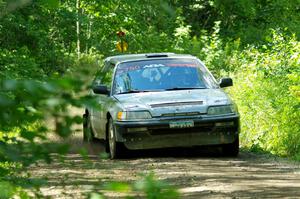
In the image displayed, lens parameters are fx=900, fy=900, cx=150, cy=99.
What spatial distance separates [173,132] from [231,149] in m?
1.05

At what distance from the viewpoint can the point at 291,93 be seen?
1534 cm

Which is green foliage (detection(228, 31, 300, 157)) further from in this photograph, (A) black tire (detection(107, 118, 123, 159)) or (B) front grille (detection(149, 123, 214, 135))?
(A) black tire (detection(107, 118, 123, 159))

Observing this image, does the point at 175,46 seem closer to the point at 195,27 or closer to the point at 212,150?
the point at 195,27

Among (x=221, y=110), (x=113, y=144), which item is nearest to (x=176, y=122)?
(x=221, y=110)

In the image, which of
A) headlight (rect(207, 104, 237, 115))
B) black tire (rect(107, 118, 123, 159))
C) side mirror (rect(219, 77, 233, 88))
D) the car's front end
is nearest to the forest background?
side mirror (rect(219, 77, 233, 88))

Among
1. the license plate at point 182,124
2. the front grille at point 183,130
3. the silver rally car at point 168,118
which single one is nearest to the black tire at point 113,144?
the silver rally car at point 168,118

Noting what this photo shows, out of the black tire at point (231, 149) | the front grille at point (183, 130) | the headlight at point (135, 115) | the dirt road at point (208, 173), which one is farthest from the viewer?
the black tire at point (231, 149)

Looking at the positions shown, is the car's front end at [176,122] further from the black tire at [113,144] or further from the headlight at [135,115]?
the black tire at [113,144]

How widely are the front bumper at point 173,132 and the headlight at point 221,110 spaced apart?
0.26 feet

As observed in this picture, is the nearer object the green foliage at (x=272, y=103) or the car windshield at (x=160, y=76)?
the green foliage at (x=272, y=103)

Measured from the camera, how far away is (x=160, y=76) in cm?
1434

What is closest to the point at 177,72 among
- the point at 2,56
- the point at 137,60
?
the point at 137,60

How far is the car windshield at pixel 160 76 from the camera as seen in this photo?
14.0 m

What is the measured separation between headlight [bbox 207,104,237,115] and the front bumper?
0.08 metres
